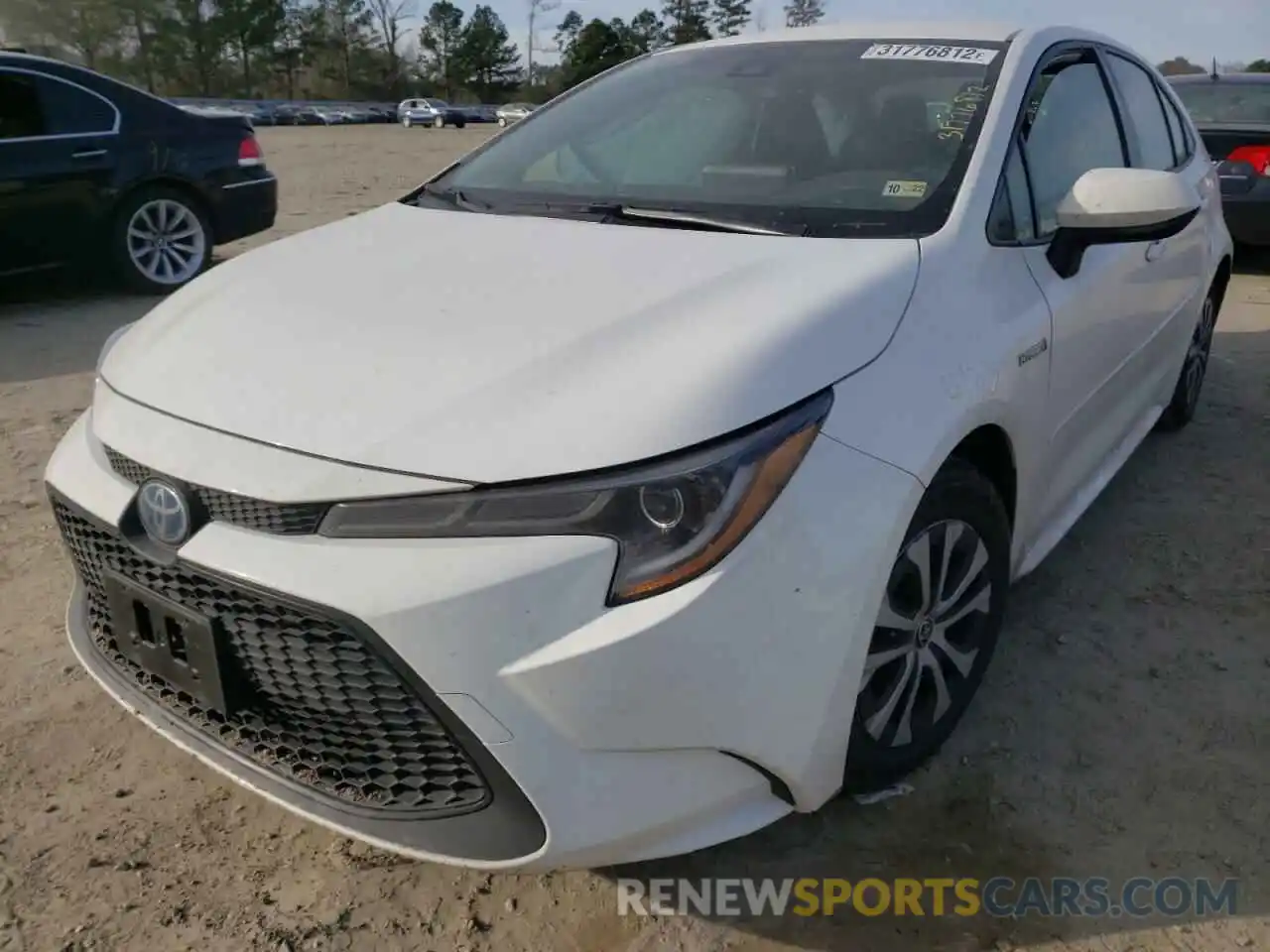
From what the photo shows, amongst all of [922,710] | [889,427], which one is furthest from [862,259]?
[922,710]

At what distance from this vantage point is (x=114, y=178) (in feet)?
20.9

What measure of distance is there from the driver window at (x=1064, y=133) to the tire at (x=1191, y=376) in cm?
122

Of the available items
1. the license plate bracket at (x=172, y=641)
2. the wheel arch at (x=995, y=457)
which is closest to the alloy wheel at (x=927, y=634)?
the wheel arch at (x=995, y=457)

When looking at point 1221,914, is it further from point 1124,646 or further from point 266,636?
point 266,636

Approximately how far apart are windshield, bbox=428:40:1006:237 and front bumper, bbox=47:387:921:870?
2.75ft

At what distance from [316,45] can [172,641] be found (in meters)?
82.0

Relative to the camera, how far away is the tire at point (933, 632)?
194 centimetres

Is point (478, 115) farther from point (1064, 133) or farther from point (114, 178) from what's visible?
point (1064, 133)

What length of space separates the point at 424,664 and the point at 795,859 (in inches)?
35.8

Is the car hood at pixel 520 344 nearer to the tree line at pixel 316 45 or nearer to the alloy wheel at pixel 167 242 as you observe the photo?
the alloy wheel at pixel 167 242

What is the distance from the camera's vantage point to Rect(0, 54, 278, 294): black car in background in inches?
239

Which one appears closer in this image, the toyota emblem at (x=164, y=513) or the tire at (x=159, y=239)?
the toyota emblem at (x=164, y=513)

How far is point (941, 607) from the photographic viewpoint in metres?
2.12

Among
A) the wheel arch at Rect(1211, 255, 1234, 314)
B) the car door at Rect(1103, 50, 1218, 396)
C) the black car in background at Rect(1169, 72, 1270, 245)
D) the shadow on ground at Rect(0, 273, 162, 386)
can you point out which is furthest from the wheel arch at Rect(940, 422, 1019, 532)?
the black car in background at Rect(1169, 72, 1270, 245)
